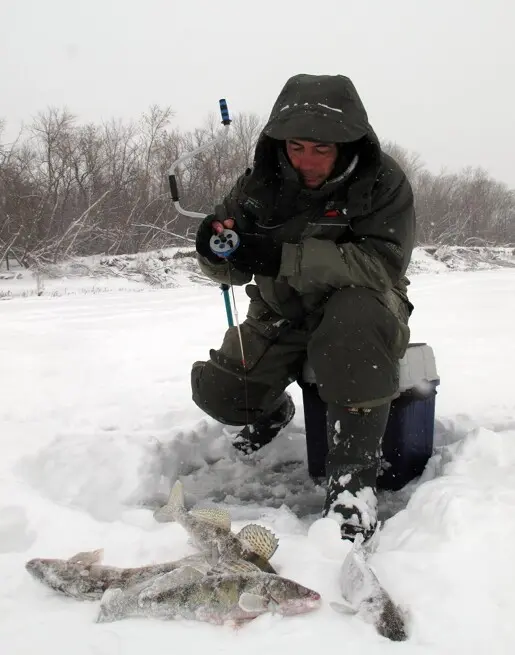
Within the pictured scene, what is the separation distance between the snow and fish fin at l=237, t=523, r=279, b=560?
5 centimetres

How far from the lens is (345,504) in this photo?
1516mm

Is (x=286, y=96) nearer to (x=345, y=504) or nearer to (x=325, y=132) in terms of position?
(x=325, y=132)

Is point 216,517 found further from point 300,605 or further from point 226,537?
point 300,605

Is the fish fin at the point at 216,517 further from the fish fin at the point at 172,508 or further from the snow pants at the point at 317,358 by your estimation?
the snow pants at the point at 317,358

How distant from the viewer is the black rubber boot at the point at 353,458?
1536 millimetres

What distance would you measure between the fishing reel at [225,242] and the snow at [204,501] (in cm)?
86

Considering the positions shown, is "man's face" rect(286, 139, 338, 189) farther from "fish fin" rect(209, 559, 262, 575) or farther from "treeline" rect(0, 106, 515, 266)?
"treeline" rect(0, 106, 515, 266)

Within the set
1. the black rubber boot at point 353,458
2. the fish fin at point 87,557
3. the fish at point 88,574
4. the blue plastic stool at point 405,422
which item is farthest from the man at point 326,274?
the fish fin at point 87,557

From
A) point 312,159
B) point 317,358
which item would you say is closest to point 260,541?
point 317,358

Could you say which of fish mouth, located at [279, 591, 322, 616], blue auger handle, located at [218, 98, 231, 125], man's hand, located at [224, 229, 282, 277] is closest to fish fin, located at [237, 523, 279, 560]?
fish mouth, located at [279, 591, 322, 616]

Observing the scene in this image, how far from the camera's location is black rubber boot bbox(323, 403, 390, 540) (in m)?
1.54

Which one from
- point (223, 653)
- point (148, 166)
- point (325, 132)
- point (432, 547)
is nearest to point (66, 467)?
point (223, 653)

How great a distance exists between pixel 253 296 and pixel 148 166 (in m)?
21.1

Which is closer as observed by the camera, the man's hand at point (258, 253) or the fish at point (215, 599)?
the fish at point (215, 599)
